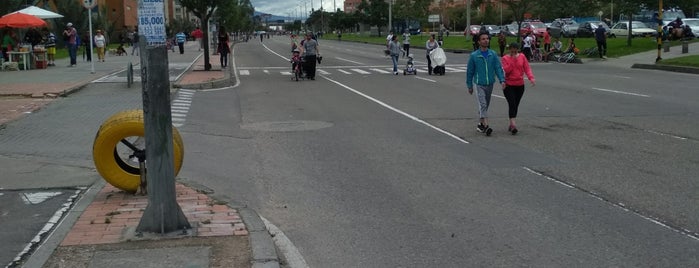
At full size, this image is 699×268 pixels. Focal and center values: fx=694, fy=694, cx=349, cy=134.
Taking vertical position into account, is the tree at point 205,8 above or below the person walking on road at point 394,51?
above

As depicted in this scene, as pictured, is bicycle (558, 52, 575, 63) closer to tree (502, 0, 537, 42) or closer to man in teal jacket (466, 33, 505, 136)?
tree (502, 0, 537, 42)

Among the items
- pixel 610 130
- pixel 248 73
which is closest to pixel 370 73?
pixel 248 73

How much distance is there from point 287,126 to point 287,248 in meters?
7.26

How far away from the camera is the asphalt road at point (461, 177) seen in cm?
568

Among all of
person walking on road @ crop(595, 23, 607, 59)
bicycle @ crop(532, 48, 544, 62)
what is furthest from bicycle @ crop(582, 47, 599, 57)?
bicycle @ crop(532, 48, 544, 62)

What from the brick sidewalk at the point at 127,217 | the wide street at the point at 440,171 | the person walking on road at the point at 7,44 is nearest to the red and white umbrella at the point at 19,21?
the person walking on road at the point at 7,44

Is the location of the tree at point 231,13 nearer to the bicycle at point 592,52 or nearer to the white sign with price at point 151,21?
the bicycle at point 592,52

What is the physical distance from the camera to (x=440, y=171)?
871 centimetres

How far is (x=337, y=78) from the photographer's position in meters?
25.5

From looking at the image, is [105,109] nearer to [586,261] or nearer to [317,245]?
[317,245]

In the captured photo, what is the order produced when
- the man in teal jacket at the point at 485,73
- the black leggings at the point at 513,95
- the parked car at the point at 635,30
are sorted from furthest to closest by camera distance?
1. the parked car at the point at 635,30
2. the black leggings at the point at 513,95
3. the man in teal jacket at the point at 485,73

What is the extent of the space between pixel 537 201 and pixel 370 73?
21339 mm

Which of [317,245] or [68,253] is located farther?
[317,245]

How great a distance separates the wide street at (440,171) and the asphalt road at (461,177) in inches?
0.9
